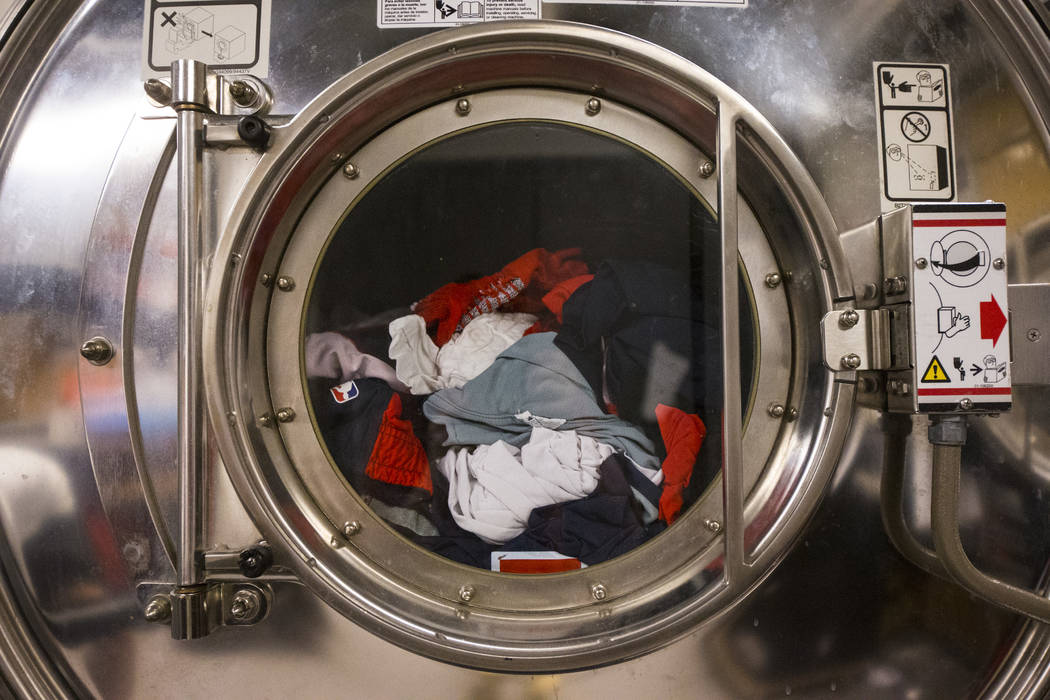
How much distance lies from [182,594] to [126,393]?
1.03 ft

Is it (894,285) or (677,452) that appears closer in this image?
(894,285)

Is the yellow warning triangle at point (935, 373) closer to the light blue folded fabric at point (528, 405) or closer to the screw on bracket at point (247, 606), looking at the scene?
the light blue folded fabric at point (528, 405)

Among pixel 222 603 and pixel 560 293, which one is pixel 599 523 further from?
pixel 222 603

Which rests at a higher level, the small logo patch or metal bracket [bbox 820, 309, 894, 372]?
metal bracket [bbox 820, 309, 894, 372]

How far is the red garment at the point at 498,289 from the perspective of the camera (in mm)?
953

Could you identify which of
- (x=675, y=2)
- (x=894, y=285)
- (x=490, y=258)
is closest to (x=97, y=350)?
(x=490, y=258)

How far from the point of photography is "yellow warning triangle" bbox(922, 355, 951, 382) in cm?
76

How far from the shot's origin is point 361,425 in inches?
37.4

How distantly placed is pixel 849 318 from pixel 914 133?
1.13 feet

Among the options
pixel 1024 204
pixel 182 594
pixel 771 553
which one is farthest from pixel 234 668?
pixel 1024 204

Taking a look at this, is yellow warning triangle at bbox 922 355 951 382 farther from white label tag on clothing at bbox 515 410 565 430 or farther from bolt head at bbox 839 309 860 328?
white label tag on clothing at bbox 515 410 565 430

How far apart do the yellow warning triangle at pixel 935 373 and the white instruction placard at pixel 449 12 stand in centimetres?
74

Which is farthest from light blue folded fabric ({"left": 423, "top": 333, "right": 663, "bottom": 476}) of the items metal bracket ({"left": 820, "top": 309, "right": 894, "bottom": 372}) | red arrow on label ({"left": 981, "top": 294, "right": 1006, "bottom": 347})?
red arrow on label ({"left": 981, "top": 294, "right": 1006, "bottom": 347})

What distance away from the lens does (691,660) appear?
0.90 meters
